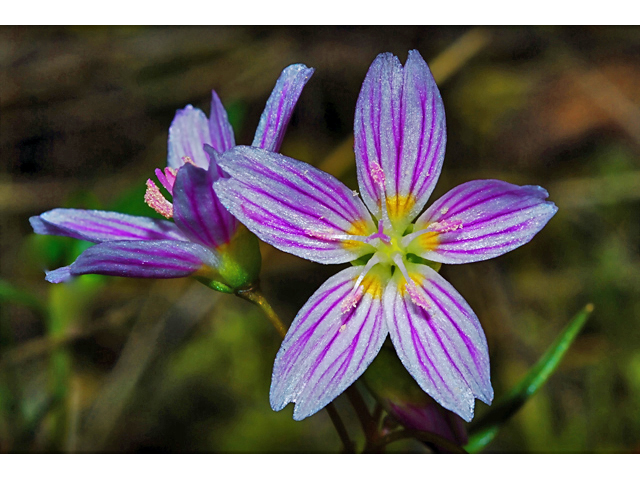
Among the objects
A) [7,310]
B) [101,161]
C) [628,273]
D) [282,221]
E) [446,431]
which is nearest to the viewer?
[282,221]

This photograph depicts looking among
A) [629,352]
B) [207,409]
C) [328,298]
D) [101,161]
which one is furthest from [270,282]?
[328,298]

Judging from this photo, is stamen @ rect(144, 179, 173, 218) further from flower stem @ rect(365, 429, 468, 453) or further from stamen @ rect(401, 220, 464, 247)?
flower stem @ rect(365, 429, 468, 453)

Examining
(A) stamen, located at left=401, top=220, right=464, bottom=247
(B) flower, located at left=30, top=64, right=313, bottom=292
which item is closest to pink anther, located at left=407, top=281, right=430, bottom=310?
(A) stamen, located at left=401, top=220, right=464, bottom=247

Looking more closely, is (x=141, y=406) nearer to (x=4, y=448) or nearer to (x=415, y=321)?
(x=4, y=448)

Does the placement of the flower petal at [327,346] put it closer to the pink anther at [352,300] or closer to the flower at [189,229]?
the pink anther at [352,300]

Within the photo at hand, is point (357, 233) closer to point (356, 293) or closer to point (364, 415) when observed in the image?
point (356, 293)

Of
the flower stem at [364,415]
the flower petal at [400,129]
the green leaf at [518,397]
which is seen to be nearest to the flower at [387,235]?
the flower petal at [400,129]

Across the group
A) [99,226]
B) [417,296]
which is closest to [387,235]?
[417,296]
